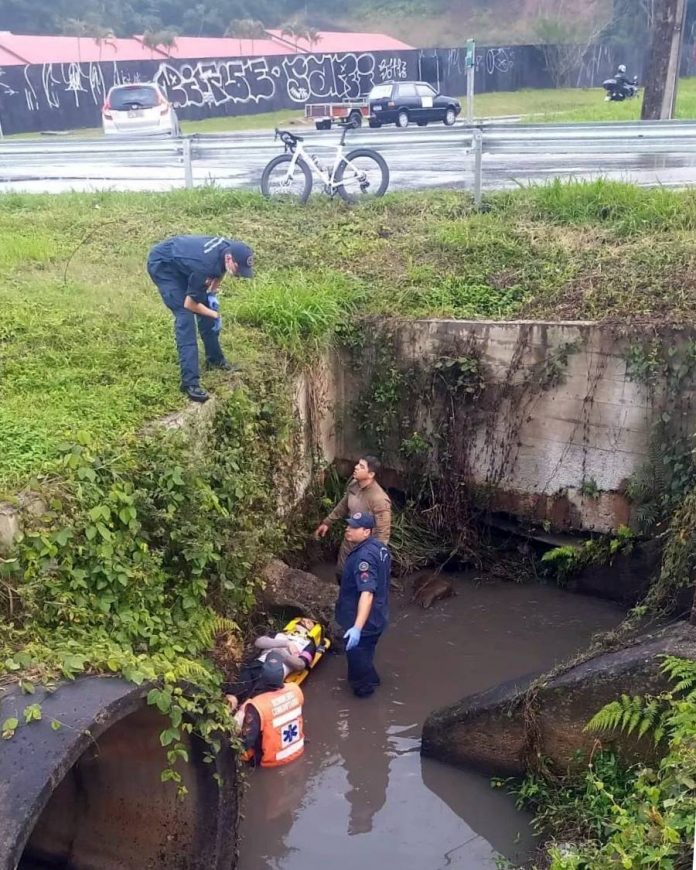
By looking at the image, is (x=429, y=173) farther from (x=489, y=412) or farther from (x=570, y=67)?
(x=570, y=67)

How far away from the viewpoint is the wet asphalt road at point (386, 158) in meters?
11.5

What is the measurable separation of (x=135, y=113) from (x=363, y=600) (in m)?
17.9

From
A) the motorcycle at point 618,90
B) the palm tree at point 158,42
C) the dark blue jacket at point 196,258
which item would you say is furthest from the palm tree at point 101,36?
the dark blue jacket at point 196,258

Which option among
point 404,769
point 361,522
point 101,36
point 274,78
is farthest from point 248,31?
point 404,769

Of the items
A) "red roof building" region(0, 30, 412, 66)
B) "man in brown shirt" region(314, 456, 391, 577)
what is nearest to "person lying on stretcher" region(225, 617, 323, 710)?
"man in brown shirt" region(314, 456, 391, 577)

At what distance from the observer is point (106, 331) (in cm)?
813

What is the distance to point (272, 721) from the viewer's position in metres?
6.05

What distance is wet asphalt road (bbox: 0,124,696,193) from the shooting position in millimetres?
11500

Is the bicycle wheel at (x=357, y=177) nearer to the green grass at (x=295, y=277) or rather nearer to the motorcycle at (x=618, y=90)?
the green grass at (x=295, y=277)

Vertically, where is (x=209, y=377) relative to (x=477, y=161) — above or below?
below

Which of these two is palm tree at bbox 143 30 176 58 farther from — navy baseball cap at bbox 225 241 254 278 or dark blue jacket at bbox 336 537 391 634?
dark blue jacket at bbox 336 537 391 634

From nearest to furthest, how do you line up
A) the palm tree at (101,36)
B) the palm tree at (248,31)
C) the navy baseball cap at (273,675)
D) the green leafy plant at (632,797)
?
the green leafy plant at (632,797) → the navy baseball cap at (273,675) → the palm tree at (101,36) → the palm tree at (248,31)

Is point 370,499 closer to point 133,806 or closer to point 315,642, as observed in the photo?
point 315,642

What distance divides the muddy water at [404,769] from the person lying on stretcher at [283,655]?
0.95 ft
